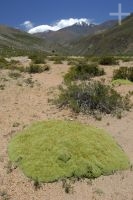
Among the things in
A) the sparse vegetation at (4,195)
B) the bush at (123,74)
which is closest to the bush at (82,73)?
the bush at (123,74)

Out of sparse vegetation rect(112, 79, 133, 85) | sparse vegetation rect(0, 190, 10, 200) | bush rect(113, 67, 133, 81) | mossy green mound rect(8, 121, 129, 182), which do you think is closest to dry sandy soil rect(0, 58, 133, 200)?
sparse vegetation rect(0, 190, 10, 200)

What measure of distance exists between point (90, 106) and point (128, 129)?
2498 mm

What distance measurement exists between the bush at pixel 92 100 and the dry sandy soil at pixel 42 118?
0.54 meters

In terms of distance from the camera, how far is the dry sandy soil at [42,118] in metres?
9.88

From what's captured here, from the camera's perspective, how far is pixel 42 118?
15070mm

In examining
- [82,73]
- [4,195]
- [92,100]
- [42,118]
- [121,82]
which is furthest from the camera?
[82,73]

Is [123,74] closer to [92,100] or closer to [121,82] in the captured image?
[121,82]

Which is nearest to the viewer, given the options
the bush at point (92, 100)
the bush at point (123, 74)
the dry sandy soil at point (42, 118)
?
the dry sandy soil at point (42, 118)

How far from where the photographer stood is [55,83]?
22734 mm

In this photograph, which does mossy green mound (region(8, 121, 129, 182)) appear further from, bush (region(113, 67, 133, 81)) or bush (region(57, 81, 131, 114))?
bush (region(113, 67, 133, 81))

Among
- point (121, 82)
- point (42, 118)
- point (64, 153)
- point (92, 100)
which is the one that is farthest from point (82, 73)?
point (64, 153)

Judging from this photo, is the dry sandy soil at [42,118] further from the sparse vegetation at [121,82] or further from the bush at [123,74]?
the bush at [123,74]

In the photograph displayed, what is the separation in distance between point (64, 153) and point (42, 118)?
14.2ft

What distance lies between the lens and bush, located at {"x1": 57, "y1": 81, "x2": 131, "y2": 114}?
16.2m
